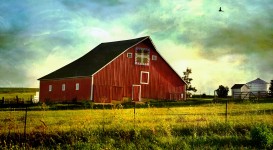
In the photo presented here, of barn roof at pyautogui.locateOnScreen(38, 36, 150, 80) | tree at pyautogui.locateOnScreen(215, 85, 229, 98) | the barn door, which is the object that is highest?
barn roof at pyautogui.locateOnScreen(38, 36, 150, 80)

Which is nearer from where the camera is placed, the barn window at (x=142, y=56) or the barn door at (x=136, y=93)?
the barn door at (x=136, y=93)

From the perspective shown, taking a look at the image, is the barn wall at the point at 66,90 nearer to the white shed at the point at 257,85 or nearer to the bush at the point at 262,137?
the bush at the point at 262,137

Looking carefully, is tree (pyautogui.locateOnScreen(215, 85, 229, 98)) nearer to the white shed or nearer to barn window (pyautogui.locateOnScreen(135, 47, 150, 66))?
the white shed

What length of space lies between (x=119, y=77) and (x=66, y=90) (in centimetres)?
692

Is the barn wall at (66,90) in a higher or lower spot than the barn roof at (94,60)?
lower

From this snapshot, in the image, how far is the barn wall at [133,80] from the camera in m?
51.8

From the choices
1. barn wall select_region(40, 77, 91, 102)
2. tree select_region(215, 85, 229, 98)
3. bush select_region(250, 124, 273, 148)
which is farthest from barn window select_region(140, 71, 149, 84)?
bush select_region(250, 124, 273, 148)

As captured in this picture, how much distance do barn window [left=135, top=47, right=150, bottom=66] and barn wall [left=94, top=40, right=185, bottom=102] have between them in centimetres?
41

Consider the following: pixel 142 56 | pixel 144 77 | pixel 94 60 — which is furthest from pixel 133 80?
pixel 94 60

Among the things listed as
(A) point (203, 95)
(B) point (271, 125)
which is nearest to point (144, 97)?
(A) point (203, 95)

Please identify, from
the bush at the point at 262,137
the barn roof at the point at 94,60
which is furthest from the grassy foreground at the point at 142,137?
the barn roof at the point at 94,60

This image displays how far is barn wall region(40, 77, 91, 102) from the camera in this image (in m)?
51.5

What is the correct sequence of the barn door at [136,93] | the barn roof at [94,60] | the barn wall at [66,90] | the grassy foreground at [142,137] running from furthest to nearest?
the barn door at [136,93], the barn roof at [94,60], the barn wall at [66,90], the grassy foreground at [142,137]

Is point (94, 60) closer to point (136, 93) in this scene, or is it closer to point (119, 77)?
point (119, 77)
